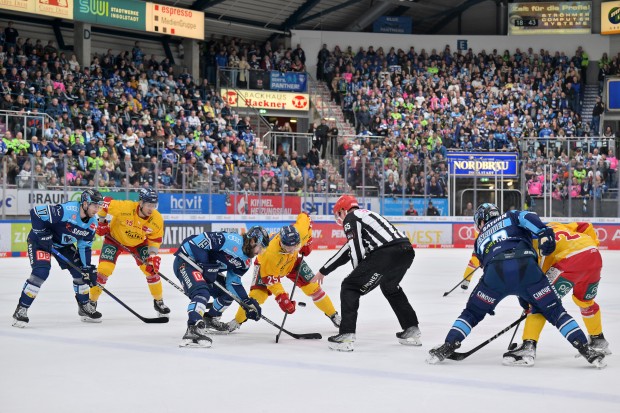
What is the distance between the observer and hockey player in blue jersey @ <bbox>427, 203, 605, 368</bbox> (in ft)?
24.2

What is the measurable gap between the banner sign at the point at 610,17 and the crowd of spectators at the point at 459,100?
1.32m

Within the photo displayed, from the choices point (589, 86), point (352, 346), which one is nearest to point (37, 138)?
point (352, 346)

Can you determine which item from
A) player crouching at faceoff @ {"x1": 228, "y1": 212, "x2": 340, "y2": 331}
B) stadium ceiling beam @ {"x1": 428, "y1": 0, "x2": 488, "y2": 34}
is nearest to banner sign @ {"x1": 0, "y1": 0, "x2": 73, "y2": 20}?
stadium ceiling beam @ {"x1": 428, "y1": 0, "x2": 488, "y2": 34}

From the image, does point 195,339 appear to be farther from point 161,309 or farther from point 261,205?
point 261,205

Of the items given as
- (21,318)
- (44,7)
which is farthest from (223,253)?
(44,7)

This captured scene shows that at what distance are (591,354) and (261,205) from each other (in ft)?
58.1

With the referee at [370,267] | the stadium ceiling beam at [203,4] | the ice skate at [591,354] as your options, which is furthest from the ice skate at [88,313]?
the stadium ceiling beam at [203,4]

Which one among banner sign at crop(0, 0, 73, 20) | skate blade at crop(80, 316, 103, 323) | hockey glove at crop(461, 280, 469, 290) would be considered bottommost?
hockey glove at crop(461, 280, 469, 290)

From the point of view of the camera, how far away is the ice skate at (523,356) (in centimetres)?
751

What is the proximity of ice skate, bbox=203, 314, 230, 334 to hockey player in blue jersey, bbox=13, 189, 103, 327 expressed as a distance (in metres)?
1.67

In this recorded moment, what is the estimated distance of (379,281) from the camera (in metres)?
8.56

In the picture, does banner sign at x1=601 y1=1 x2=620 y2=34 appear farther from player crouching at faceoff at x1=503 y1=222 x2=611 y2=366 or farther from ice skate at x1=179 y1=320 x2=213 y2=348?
ice skate at x1=179 y1=320 x2=213 y2=348

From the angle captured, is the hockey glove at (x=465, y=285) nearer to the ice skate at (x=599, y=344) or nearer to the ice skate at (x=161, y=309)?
the ice skate at (x=161, y=309)

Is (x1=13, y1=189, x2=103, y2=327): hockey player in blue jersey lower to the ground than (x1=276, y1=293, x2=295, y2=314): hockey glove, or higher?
higher
